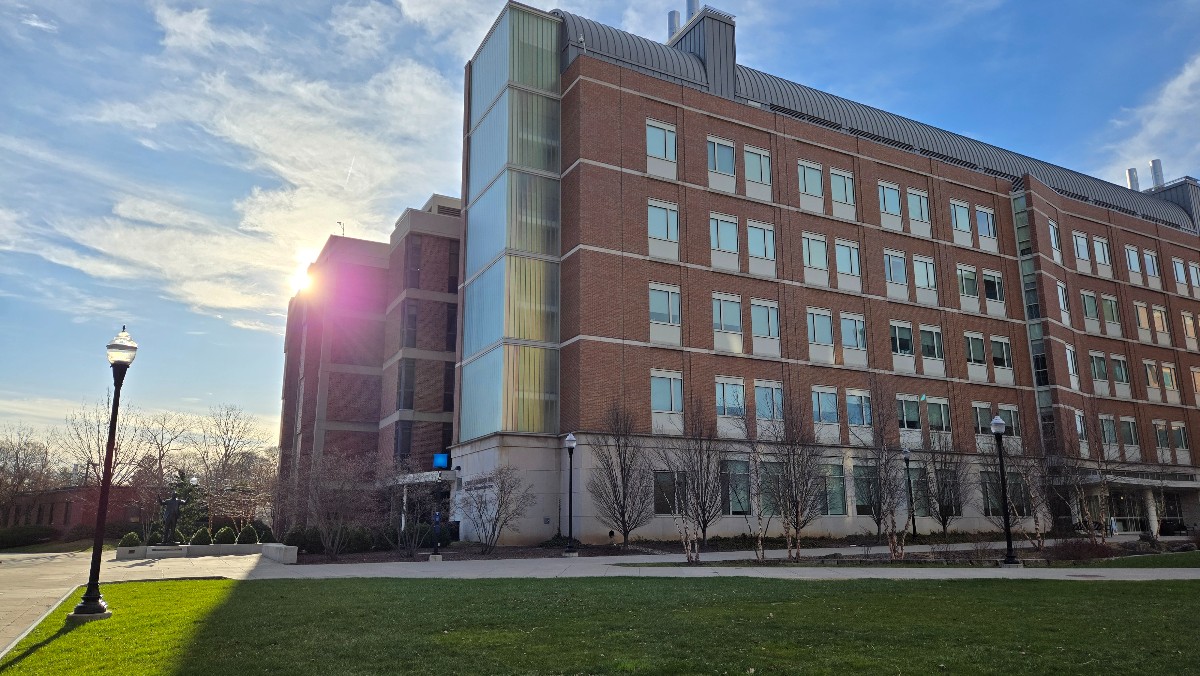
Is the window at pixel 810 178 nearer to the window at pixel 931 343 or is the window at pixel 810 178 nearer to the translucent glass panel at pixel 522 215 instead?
the window at pixel 931 343

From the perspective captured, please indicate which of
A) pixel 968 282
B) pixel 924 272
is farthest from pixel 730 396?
pixel 968 282

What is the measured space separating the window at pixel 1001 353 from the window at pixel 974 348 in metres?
1.00

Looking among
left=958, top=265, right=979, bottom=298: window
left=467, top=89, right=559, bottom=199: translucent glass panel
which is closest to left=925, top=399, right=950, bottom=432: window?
left=958, top=265, right=979, bottom=298: window

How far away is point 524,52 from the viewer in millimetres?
43375

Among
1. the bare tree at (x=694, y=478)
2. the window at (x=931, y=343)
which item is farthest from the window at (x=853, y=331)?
the bare tree at (x=694, y=478)

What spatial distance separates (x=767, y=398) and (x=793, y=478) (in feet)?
39.3

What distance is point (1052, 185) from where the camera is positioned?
61.1 metres

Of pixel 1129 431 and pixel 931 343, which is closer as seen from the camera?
pixel 931 343

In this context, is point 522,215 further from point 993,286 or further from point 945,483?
point 993,286

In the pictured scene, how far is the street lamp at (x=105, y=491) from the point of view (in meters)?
12.8

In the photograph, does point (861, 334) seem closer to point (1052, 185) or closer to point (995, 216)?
point (995, 216)

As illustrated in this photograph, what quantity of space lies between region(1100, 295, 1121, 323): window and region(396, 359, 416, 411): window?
1856 inches

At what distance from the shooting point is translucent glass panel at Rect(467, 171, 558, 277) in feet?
135

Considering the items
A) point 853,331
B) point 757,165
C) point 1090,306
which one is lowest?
point 853,331
